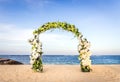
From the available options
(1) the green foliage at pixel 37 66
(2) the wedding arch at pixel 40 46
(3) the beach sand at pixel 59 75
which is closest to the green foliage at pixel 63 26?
(2) the wedding arch at pixel 40 46

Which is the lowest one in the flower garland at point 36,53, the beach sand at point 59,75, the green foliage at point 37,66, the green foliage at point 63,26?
the beach sand at point 59,75

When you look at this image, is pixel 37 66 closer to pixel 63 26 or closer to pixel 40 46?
pixel 40 46

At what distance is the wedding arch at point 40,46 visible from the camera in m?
20.1

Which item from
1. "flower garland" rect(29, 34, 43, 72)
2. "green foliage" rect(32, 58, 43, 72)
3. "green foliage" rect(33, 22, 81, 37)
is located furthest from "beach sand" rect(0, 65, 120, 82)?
"green foliage" rect(33, 22, 81, 37)

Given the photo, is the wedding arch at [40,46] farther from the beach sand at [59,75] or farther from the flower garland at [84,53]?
the beach sand at [59,75]

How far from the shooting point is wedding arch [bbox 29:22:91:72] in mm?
20109

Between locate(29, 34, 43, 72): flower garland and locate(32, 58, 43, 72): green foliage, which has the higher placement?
locate(29, 34, 43, 72): flower garland

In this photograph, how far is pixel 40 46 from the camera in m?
20.3

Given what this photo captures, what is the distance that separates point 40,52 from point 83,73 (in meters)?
2.99

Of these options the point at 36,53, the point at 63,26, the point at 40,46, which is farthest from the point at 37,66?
the point at 63,26

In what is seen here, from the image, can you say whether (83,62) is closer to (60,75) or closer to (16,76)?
(60,75)

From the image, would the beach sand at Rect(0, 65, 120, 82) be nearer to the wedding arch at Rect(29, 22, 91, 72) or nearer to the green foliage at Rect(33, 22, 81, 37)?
the wedding arch at Rect(29, 22, 91, 72)

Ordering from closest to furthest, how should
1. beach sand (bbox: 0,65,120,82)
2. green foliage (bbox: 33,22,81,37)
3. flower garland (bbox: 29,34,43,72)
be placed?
1. beach sand (bbox: 0,65,120,82)
2. green foliage (bbox: 33,22,81,37)
3. flower garland (bbox: 29,34,43,72)

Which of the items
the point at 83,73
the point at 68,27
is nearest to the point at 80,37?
the point at 68,27
